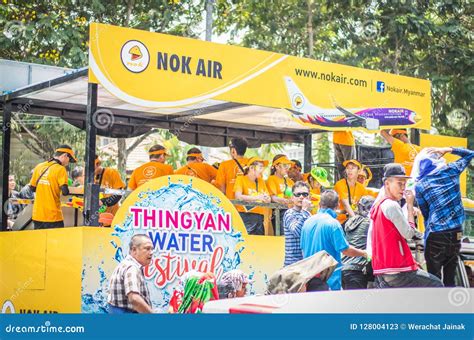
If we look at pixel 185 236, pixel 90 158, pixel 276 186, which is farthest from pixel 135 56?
pixel 276 186

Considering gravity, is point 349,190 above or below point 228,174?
below

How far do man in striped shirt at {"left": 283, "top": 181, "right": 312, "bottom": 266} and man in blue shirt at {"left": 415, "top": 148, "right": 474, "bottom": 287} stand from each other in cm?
98

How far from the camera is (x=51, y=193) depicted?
8.02m

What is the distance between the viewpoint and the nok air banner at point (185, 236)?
21.4 ft

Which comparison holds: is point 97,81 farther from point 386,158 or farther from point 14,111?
point 386,158

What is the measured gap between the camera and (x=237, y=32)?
67.3 ft

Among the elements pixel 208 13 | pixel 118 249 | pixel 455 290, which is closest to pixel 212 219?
A: pixel 118 249

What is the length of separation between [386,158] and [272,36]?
11.0m

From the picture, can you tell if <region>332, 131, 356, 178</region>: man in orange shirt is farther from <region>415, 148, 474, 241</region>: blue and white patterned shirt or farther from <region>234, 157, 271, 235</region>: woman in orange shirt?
<region>415, 148, 474, 241</region>: blue and white patterned shirt

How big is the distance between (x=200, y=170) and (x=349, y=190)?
1.68 meters

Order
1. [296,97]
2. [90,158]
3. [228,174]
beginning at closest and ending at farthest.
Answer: [90,158]
[296,97]
[228,174]

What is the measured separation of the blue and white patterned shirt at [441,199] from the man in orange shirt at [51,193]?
3.30m

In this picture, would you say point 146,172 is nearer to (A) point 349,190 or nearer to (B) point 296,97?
(B) point 296,97
